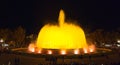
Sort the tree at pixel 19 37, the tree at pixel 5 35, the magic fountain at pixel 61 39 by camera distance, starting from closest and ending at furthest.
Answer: the magic fountain at pixel 61 39
the tree at pixel 5 35
the tree at pixel 19 37

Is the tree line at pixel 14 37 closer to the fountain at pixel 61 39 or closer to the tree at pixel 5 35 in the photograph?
the tree at pixel 5 35

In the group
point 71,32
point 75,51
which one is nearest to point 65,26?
point 71,32

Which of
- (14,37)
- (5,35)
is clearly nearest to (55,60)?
(5,35)

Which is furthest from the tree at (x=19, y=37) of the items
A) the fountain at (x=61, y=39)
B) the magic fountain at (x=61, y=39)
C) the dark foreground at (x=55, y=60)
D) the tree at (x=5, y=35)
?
the dark foreground at (x=55, y=60)

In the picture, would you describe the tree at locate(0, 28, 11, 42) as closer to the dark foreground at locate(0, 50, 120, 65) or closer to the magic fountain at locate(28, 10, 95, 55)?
the magic fountain at locate(28, 10, 95, 55)

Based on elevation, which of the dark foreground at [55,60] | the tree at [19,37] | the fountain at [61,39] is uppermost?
the tree at [19,37]

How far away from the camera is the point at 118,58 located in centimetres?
→ 5206

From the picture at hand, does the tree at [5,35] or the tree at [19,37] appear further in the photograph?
the tree at [19,37]

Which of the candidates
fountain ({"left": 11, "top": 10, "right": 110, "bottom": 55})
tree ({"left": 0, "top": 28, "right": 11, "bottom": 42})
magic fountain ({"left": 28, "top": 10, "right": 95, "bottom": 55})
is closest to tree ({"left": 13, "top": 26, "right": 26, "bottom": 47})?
tree ({"left": 0, "top": 28, "right": 11, "bottom": 42})

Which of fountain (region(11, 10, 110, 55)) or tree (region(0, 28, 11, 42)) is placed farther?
tree (region(0, 28, 11, 42))

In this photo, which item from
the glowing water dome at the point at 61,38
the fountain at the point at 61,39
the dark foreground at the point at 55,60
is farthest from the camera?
the glowing water dome at the point at 61,38

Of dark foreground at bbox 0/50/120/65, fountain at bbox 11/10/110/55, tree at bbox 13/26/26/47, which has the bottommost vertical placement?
dark foreground at bbox 0/50/120/65

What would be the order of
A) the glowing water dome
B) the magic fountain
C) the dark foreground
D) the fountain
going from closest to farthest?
the dark foreground
the fountain
the magic fountain
the glowing water dome

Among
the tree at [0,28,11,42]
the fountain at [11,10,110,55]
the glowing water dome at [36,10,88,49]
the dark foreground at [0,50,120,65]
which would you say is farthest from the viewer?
the tree at [0,28,11,42]
